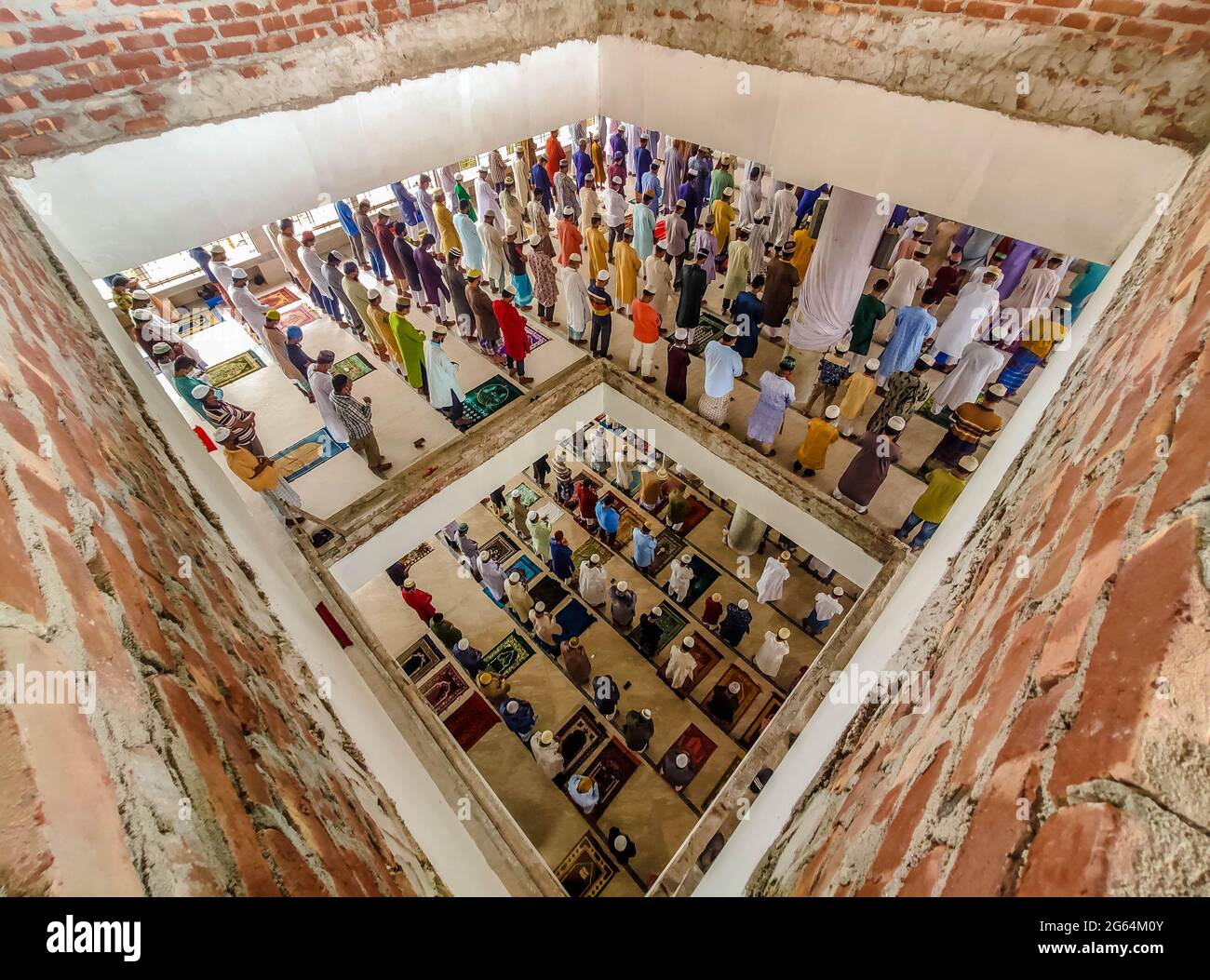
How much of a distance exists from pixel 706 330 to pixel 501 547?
4.71 metres

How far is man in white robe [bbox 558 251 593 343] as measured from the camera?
6548 mm

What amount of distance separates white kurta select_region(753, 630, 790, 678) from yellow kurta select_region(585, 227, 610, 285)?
205 inches

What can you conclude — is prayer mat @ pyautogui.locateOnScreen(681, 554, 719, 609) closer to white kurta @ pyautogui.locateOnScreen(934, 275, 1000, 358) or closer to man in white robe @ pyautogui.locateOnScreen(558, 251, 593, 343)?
man in white robe @ pyautogui.locateOnScreen(558, 251, 593, 343)

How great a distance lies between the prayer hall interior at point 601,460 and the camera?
840 mm

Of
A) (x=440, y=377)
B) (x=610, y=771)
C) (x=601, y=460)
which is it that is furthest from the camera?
(x=601, y=460)

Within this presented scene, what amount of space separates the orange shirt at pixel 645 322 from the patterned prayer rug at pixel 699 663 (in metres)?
4.17

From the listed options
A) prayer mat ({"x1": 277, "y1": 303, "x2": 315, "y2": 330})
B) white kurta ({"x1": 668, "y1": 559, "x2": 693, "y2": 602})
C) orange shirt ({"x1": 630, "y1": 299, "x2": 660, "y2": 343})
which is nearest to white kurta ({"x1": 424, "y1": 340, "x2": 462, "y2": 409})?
orange shirt ({"x1": 630, "y1": 299, "x2": 660, "y2": 343})

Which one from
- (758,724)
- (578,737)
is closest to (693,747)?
(758,724)

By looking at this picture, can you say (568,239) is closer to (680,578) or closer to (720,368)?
(720,368)

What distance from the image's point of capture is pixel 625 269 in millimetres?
6926

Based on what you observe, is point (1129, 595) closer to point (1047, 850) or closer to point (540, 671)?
point (1047, 850)

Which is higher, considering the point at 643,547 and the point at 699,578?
the point at 699,578

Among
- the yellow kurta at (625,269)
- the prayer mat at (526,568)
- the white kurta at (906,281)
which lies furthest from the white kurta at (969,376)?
the prayer mat at (526,568)

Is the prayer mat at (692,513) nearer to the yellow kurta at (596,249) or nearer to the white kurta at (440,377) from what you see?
the yellow kurta at (596,249)
